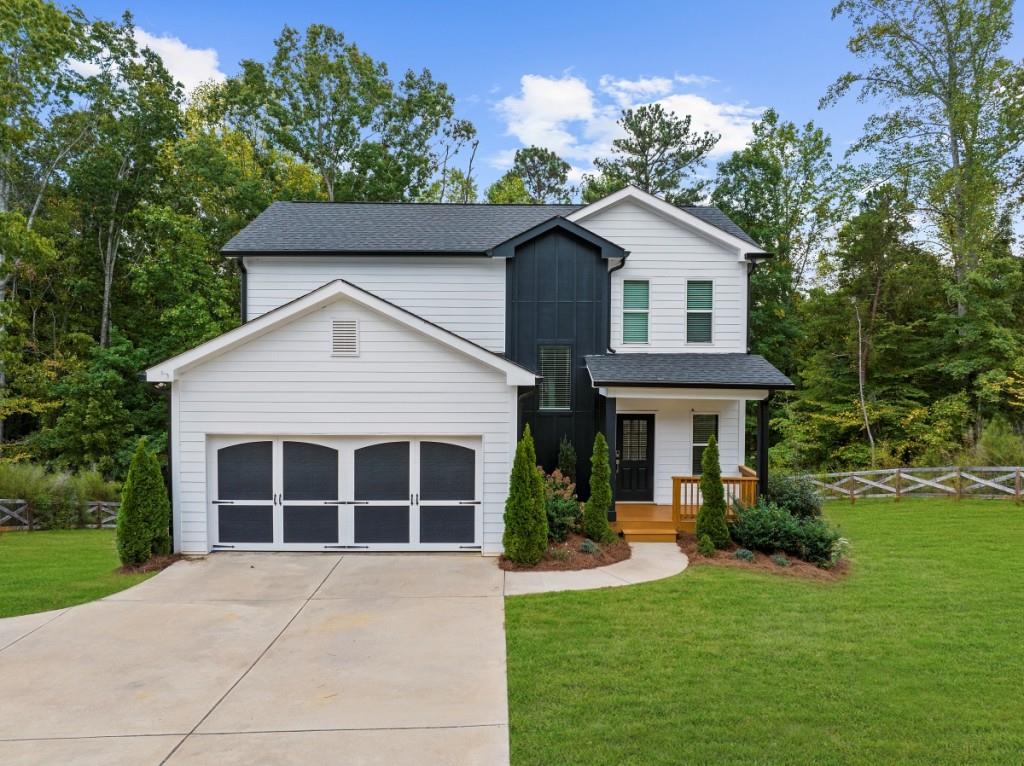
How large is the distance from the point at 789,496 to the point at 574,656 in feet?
24.1

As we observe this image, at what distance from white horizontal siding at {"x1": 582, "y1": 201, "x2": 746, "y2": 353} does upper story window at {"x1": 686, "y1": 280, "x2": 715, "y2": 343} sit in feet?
0.39

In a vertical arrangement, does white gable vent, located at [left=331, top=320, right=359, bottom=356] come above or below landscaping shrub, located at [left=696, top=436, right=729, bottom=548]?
above

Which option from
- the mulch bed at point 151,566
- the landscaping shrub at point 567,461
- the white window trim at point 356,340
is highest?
the white window trim at point 356,340

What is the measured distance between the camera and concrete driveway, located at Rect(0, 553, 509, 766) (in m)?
4.94

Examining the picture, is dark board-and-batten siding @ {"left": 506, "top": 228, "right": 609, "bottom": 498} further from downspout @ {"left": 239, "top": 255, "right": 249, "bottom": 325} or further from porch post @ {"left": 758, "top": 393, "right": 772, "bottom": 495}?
downspout @ {"left": 239, "top": 255, "right": 249, "bottom": 325}

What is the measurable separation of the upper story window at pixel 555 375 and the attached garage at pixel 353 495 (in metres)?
3.17

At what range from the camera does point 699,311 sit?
13.9 meters

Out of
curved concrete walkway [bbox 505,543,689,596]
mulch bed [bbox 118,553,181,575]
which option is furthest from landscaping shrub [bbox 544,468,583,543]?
mulch bed [bbox 118,553,181,575]

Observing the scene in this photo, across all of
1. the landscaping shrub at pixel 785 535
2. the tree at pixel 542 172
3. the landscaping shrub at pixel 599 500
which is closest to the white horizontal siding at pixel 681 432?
the landscaping shrub at pixel 785 535

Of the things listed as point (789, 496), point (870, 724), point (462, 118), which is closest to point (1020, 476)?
point (789, 496)

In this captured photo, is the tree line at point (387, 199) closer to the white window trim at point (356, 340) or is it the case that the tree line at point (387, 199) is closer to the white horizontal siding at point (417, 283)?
the white horizontal siding at point (417, 283)

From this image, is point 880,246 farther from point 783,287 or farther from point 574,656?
point 574,656

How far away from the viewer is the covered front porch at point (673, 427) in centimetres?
1175

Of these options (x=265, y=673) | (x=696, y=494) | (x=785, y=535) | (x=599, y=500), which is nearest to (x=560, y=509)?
(x=599, y=500)
